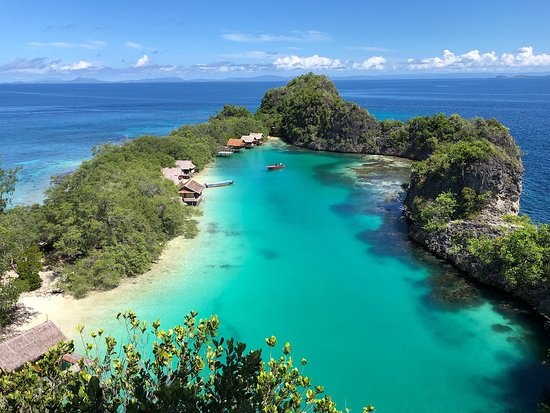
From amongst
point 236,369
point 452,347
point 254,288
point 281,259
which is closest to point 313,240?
point 281,259

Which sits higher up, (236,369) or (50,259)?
(236,369)

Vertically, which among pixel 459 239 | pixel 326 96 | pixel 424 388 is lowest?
pixel 424 388

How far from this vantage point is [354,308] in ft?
78.6

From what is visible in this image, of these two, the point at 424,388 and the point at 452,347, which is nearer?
the point at 424,388

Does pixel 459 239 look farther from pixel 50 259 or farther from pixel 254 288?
pixel 50 259

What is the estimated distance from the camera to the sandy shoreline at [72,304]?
21.8m

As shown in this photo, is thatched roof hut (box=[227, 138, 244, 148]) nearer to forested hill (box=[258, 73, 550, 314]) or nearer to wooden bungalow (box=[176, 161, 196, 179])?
wooden bungalow (box=[176, 161, 196, 179])

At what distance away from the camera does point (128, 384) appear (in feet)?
29.5

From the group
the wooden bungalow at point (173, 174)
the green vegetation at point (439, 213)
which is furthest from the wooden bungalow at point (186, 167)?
the green vegetation at point (439, 213)

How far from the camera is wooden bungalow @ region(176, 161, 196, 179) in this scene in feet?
168

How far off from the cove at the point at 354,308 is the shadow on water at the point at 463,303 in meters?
0.08

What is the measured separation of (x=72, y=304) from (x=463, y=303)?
22356 millimetres

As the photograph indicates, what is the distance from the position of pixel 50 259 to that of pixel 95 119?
98.4 m

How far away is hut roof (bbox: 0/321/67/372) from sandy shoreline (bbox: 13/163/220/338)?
1.77m
